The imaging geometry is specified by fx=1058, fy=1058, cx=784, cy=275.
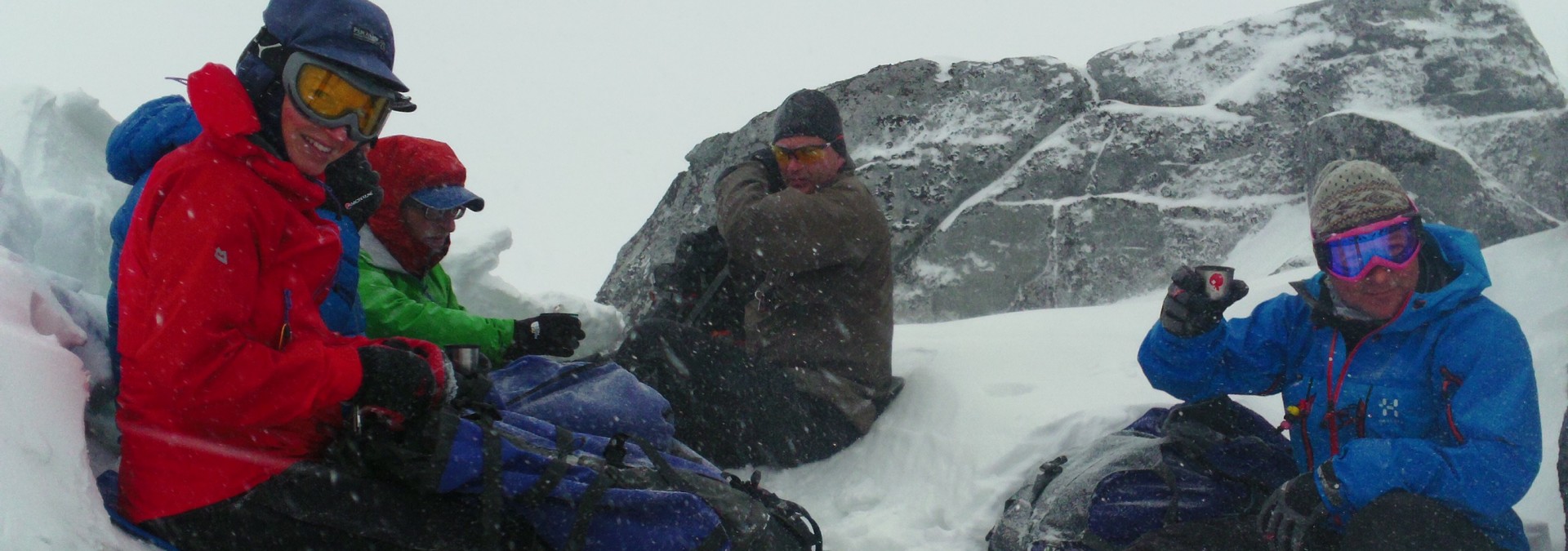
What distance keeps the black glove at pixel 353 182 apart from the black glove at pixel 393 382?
57cm

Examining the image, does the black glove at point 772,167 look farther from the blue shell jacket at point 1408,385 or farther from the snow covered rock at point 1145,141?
the snow covered rock at point 1145,141

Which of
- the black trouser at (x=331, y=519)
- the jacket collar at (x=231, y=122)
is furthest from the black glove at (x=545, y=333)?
the jacket collar at (x=231, y=122)

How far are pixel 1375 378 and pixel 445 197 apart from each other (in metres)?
2.93

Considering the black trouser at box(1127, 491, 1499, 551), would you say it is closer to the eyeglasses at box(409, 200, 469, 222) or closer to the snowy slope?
the snowy slope

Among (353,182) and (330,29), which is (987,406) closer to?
(353,182)

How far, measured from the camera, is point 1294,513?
8.91 feet

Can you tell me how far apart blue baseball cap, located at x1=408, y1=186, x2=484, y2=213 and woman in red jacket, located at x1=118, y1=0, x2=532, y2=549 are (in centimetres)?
106

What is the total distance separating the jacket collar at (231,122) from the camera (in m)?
2.18

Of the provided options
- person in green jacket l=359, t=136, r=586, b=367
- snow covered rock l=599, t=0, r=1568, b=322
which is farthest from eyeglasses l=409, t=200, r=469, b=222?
snow covered rock l=599, t=0, r=1568, b=322

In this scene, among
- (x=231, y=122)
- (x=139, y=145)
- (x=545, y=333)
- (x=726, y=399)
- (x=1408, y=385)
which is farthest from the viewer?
Answer: (x=726, y=399)

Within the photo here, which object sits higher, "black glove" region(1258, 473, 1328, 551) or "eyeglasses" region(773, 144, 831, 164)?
"eyeglasses" region(773, 144, 831, 164)

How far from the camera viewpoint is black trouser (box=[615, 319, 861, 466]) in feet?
13.3

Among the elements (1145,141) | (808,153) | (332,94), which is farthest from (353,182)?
(1145,141)

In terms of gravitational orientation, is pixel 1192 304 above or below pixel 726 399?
above
